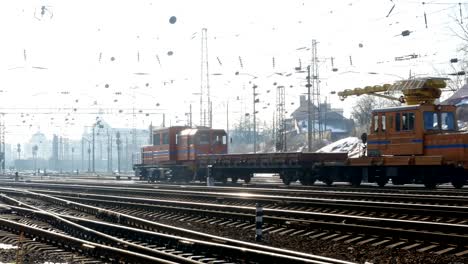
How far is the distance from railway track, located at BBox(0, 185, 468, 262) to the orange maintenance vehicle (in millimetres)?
7033

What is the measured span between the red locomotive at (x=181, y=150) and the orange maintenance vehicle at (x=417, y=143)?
14598 millimetres

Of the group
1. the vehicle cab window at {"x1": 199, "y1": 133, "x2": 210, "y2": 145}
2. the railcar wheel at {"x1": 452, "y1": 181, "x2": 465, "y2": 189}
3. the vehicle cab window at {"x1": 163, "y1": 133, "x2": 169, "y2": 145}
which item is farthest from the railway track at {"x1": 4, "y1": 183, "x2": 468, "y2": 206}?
the vehicle cab window at {"x1": 163, "y1": 133, "x2": 169, "y2": 145}

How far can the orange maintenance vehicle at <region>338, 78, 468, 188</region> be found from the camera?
2308cm

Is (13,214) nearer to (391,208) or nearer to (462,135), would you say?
(391,208)

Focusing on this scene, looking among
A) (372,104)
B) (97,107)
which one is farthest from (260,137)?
(97,107)

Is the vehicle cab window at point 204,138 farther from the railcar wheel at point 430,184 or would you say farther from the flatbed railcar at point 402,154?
the railcar wheel at point 430,184

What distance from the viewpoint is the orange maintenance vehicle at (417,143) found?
23.1m

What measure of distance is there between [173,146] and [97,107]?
76.1ft

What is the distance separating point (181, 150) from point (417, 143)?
1953 cm

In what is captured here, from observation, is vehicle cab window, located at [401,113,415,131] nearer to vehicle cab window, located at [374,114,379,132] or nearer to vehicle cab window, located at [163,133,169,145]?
vehicle cab window, located at [374,114,379,132]

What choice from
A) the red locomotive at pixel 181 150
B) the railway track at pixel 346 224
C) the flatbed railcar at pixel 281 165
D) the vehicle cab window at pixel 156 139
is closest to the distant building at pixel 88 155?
the vehicle cab window at pixel 156 139

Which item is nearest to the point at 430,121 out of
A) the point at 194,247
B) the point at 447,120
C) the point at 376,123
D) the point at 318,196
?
the point at 447,120

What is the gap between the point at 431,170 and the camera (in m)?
23.7

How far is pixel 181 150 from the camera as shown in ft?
133
